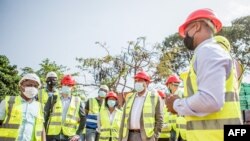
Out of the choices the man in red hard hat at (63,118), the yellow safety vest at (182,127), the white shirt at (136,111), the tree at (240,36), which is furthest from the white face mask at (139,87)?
the tree at (240,36)

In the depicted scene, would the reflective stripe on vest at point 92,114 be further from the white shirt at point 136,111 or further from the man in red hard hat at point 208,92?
the man in red hard hat at point 208,92

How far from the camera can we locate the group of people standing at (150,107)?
104 inches

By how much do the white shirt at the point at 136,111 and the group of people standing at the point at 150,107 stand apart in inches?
0.8

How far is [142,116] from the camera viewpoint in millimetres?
7020

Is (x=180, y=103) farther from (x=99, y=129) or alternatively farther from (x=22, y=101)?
(x=99, y=129)

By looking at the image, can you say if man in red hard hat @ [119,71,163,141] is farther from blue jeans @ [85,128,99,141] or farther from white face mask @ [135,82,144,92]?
blue jeans @ [85,128,99,141]

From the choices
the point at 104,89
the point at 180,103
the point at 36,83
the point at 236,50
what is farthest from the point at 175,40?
the point at 180,103

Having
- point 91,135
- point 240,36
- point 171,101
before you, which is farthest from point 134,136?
point 240,36

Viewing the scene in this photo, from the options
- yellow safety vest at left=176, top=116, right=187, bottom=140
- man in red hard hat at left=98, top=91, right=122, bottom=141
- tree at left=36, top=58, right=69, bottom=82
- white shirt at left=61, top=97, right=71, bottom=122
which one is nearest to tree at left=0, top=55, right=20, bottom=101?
tree at left=36, top=58, right=69, bottom=82

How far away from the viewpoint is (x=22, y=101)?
593cm

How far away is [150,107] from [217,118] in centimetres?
451

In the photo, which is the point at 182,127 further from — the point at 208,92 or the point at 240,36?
the point at 240,36

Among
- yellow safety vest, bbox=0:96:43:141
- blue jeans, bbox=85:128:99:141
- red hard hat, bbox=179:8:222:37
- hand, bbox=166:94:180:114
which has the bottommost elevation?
blue jeans, bbox=85:128:99:141

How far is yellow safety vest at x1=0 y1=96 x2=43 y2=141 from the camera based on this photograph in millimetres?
5605
